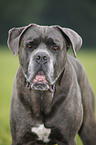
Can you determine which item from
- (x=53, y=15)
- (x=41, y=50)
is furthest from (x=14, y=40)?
(x=53, y=15)

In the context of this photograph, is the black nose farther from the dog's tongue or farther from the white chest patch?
the white chest patch

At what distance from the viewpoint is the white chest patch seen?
3.07 m

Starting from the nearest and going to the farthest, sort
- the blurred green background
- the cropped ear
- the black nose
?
1. the black nose
2. the cropped ear
3. the blurred green background

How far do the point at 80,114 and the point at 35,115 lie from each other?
1.83 feet

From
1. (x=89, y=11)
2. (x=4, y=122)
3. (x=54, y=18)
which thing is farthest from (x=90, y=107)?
(x=89, y=11)

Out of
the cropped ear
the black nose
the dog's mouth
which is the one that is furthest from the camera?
the cropped ear

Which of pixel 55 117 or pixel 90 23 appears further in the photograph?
pixel 90 23

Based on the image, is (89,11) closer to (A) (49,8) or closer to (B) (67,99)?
(A) (49,8)

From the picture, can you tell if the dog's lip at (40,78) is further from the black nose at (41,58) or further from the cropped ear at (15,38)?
the cropped ear at (15,38)

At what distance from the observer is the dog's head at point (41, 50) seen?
9.36 ft

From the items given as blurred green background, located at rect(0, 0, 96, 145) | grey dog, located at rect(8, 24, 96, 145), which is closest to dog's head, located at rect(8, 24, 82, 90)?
grey dog, located at rect(8, 24, 96, 145)

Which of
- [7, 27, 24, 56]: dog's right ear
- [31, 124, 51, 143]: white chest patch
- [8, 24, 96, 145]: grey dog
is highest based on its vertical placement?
[7, 27, 24, 56]: dog's right ear

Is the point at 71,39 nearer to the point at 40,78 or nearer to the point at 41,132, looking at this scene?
the point at 40,78

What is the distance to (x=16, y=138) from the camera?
3.13 meters
